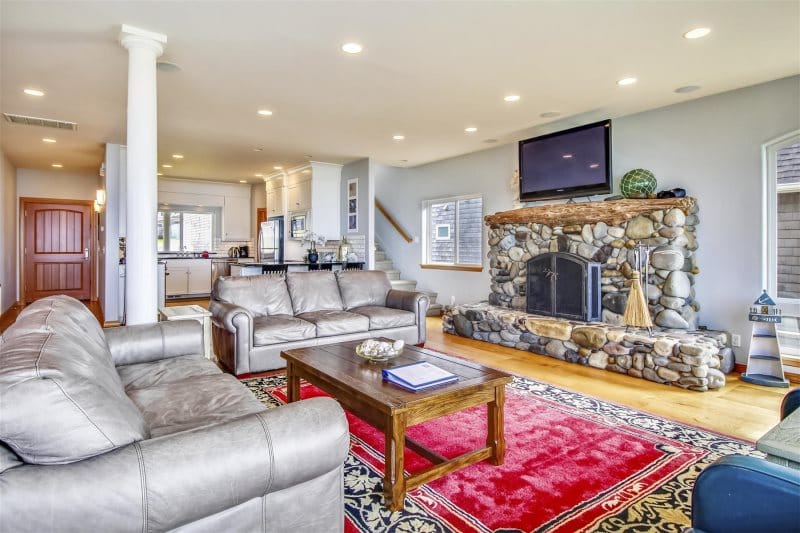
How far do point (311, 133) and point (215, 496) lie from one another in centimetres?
511

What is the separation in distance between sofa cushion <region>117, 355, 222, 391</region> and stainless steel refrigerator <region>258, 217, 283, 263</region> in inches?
245

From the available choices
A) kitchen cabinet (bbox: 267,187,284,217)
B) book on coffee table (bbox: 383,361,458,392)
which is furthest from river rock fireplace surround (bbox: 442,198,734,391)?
kitchen cabinet (bbox: 267,187,284,217)

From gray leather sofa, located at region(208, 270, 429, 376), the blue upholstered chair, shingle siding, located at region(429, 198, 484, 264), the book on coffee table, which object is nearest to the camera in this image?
the blue upholstered chair

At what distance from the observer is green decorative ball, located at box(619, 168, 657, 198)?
4492mm

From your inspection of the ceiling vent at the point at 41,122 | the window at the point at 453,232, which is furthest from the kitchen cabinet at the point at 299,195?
the ceiling vent at the point at 41,122

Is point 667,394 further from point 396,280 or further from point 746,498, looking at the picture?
point 396,280

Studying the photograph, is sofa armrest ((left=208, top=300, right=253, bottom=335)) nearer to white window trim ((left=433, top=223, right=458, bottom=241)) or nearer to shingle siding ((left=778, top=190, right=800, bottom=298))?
white window trim ((left=433, top=223, right=458, bottom=241))

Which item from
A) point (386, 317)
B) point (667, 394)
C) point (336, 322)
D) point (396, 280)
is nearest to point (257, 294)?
point (336, 322)

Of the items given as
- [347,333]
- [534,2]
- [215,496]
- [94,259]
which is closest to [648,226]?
[534,2]

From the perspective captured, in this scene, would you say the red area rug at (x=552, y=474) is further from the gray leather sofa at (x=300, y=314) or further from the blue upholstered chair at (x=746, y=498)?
the gray leather sofa at (x=300, y=314)

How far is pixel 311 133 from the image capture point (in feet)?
18.7

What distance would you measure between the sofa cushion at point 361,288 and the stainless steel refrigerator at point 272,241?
386 centimetres

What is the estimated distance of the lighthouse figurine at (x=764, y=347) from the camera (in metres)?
3.70

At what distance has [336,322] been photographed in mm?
4277
